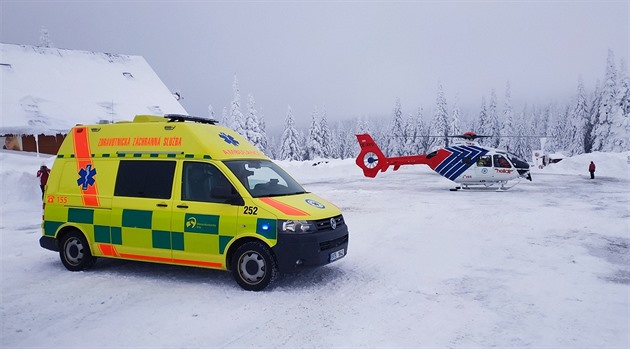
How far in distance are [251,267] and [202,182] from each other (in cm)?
151

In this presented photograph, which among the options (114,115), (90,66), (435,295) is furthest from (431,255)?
(90,66)

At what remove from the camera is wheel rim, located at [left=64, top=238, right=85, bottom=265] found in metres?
7.66

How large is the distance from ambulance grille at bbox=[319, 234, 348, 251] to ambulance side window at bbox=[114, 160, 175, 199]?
2.49 meters

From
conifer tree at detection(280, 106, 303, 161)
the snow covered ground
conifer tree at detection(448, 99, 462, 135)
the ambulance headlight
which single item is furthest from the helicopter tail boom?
conifer tree at detection(448, 99, 462, 135)

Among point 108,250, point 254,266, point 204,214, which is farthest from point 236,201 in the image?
point 108,250

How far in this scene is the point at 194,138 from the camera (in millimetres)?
7105

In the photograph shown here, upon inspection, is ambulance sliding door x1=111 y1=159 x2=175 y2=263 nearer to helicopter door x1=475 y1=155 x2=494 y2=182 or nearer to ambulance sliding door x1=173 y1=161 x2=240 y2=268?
ambulance sliding door x1=173 y1=161 x2=240 y2=268

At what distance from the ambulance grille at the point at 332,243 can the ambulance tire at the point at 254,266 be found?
2.34 feet

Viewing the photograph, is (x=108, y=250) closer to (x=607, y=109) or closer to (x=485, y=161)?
(x=485, y=161)

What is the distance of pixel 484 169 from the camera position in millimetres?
22422

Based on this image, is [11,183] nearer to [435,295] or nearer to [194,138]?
[194,138]

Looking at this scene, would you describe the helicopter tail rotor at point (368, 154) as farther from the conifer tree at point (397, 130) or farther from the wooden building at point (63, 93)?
the conifer tree at point (397, 130)

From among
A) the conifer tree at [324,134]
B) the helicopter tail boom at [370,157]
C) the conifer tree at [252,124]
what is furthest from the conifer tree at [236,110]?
the helicopter tail boom at [370,157]

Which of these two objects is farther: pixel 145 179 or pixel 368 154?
pixel 368 154
